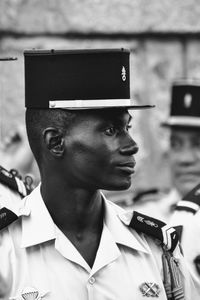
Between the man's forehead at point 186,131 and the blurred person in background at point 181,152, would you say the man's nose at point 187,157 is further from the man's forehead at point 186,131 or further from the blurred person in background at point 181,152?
the man's forehead at point 186,131

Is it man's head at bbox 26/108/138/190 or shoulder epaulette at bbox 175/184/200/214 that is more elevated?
man's head at bbox 26/108/138/190

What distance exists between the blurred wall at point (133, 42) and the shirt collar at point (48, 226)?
8.34 ft

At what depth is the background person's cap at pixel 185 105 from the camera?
6297 mm

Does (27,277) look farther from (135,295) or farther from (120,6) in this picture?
(120,6)

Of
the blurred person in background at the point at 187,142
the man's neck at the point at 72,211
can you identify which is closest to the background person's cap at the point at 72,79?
the man's neck at the point at 72,211

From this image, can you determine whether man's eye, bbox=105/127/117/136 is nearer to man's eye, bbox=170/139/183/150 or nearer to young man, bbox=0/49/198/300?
young man, bbox=0/49/198/300

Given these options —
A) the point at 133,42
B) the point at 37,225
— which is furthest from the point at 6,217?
the point at 133,42

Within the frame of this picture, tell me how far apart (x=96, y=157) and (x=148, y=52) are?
338 centimetres

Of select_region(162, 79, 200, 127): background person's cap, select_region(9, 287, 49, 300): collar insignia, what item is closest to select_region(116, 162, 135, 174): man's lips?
select_region(9, 287, 49, 300): collar insignia

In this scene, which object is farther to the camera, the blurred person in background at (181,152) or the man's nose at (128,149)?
the blurred person in background at (181,152)

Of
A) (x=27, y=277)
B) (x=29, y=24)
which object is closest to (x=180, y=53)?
(x=29, y=24)

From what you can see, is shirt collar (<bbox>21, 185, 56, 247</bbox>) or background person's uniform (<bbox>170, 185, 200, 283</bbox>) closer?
shirt collar (<bbox>21, 185, 56, 247</bbox>)

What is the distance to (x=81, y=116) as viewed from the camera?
354 centimetres

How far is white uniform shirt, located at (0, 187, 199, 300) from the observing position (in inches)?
135
